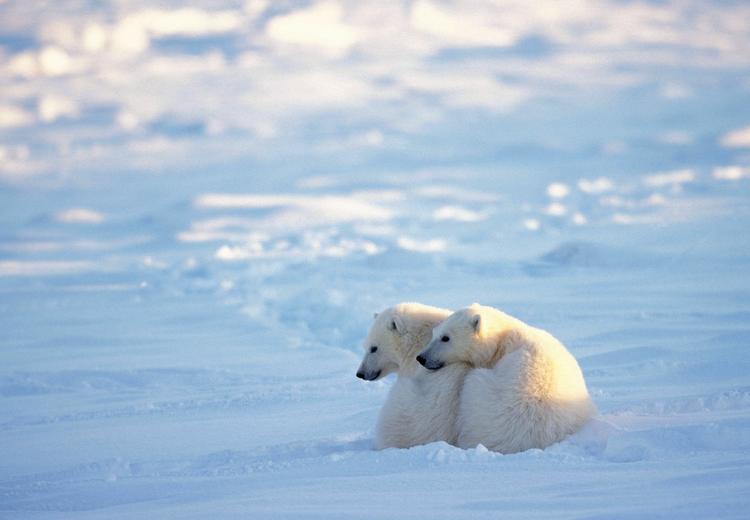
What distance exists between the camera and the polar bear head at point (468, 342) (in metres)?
4.80

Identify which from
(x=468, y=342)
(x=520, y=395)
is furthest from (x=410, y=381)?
(x=520, y=395)

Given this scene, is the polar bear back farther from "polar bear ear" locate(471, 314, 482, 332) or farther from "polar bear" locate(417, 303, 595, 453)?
"polar bear ear" locate(471, 314, 482, 332)

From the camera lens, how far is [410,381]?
16.0ft

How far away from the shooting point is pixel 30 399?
23.5 feet

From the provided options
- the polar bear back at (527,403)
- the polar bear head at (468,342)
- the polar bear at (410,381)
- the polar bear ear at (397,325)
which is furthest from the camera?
the polar bear ear at (397,325)

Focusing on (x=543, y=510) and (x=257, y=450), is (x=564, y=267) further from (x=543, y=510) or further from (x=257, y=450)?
(x=543, y=510)

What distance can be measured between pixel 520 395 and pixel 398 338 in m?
1.05

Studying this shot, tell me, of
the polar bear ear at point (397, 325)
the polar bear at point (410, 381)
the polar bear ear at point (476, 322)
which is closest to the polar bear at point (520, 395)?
the polar bear ear at point (476, 322)

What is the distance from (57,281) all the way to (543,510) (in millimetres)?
13281

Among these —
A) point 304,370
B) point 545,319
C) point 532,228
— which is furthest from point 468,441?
point 532,228

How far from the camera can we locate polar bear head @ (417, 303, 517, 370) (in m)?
4.80

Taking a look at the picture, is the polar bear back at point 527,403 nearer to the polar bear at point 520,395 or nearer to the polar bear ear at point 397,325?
the polar bear at point 520,395

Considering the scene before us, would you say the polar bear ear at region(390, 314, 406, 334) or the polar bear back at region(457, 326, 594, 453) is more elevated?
the polar bear ear at region(390, 314, 406, 334)

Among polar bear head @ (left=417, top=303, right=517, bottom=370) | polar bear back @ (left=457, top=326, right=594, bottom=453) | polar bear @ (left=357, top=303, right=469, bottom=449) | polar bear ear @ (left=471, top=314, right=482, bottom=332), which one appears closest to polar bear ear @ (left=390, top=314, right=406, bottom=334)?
polar bear @ (left=357, top=303, right=469, bottom=449)
